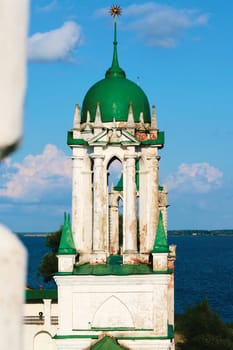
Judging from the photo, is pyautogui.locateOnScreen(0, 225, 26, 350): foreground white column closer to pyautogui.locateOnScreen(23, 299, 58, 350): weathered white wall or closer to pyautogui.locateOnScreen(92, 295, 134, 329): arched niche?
pyautogui.locateOnScreen(92, 295, 134, 329): arched niche

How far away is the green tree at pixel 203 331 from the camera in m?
33.8

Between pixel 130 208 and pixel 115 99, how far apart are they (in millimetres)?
2793

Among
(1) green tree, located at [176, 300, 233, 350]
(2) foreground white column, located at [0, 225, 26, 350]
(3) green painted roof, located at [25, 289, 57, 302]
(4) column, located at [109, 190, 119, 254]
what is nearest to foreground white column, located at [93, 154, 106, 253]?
(4) column, located at [109, 190, 119, 254]

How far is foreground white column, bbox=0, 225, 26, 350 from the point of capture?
60.7 inches

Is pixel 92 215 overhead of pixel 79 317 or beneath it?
overhead

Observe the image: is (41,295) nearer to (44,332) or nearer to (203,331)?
(44,332)

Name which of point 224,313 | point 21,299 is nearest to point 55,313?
point 21,299

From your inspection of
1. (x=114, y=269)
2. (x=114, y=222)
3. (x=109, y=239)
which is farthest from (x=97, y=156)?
(x=114, y=222)

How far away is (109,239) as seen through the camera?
21141 mm

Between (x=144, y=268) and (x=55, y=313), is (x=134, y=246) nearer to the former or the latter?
(x=144, y=268)

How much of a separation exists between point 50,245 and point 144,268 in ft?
107

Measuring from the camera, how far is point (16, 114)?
5.28ft

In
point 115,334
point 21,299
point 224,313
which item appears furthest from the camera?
point 224,313

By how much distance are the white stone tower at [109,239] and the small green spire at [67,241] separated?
2 centimetres
